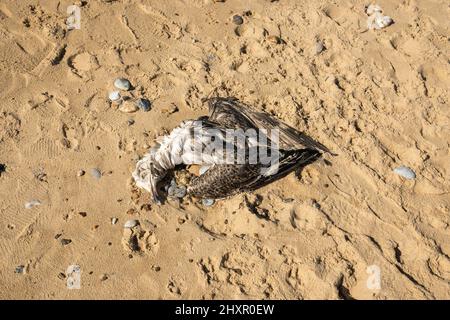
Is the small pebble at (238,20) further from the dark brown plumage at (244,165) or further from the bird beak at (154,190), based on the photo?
the bird beak at (154,190)

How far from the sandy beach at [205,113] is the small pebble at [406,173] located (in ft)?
0.11

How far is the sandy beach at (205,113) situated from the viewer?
147 inches

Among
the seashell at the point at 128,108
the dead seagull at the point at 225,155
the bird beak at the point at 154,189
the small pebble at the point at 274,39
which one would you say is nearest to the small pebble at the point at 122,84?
the seashell at the point at 128,108

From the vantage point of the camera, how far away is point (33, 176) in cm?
421

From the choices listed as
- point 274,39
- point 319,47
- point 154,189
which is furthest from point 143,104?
point 319,47

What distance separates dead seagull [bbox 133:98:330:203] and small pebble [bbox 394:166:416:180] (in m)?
0.70

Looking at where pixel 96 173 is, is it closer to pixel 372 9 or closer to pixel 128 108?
pixel 128 108

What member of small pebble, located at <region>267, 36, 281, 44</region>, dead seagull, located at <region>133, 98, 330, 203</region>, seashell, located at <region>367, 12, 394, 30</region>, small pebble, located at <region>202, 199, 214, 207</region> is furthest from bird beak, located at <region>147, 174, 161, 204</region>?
seashell, located at <region>367, 12, 394, 30</region>

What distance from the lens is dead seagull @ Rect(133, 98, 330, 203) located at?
3.97 meters

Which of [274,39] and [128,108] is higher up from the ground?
[274,39]

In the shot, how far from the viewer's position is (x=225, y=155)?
399cm

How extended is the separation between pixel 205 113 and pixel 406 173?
1.87 m

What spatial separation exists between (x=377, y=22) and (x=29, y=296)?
4344mm

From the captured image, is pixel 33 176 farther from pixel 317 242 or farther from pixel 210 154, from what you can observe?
pixel 317 242
